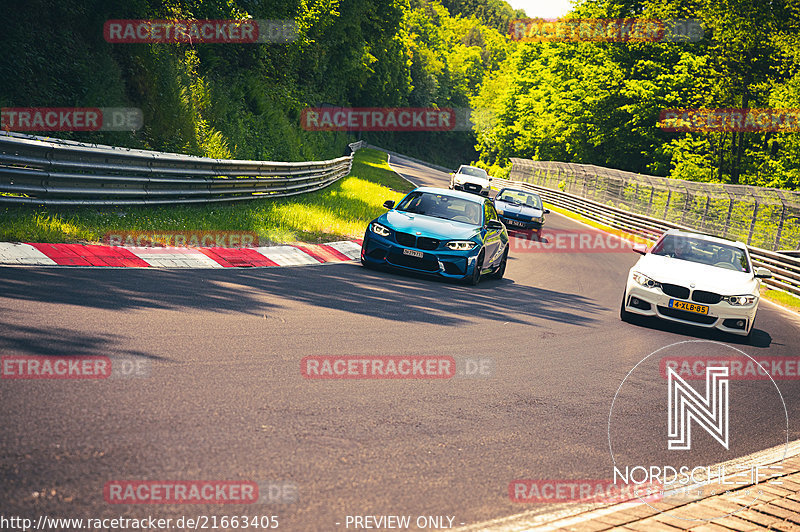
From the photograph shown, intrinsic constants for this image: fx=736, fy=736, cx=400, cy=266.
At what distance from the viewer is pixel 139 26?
17859 millimetres

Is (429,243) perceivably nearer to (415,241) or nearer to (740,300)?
(415,241)

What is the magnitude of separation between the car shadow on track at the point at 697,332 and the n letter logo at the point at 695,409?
8.18 ft

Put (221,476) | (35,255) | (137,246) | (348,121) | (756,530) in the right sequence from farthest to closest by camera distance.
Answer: (348,121)
(137,246)
(35,255)
(756,530)
(221,476)

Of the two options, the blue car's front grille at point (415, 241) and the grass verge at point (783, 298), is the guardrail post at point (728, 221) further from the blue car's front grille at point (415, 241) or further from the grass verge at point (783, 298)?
the blue car's front grille at point (415, 241)

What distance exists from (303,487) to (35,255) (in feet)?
20.5

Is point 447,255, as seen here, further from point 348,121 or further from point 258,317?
point 348,121

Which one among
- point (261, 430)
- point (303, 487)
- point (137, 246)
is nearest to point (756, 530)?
point (303, 487)

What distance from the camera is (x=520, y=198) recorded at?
26.5m

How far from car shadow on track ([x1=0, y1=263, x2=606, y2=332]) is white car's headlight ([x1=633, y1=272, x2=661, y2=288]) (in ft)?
2.91

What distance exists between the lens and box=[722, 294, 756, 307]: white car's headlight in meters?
10.9

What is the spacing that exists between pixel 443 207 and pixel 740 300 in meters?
5.40

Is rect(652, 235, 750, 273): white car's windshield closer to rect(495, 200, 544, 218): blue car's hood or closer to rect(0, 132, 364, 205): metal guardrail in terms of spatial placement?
rect(0, 132, 364, 205): metal guardrail

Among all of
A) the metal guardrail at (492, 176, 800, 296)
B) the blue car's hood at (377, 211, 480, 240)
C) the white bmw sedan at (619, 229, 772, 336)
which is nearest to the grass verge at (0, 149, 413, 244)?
the blue car's hood at (377, 211, 480, 240)

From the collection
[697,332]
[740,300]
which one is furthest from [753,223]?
[740,300]
